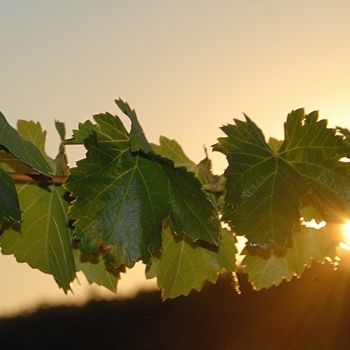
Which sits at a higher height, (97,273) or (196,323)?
(196,323)

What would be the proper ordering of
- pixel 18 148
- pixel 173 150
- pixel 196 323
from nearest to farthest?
pixel 18 148, pixel 173 150, pixel 196 323

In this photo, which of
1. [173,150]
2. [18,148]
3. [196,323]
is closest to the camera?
[18,148]

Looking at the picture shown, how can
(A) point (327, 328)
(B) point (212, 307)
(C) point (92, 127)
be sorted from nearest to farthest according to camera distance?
(C) point (92, 127), (A) point (327, 328), (B) point (212, 307)

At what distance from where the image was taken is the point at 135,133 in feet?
1.61

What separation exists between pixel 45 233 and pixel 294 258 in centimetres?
22

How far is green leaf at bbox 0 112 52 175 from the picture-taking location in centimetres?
44

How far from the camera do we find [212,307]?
15844 mm

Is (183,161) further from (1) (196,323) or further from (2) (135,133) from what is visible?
(1) (196,323)

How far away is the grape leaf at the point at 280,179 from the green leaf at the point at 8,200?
5.7 inches

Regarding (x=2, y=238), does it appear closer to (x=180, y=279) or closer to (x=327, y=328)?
(x=180, y=279)

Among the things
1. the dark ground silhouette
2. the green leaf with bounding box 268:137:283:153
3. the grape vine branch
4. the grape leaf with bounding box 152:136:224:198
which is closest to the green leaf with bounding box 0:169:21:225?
the grape vine branch

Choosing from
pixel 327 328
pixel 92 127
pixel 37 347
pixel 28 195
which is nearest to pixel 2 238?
pixel 28 195

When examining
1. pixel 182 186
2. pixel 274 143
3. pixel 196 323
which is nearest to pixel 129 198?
pixel 182 186

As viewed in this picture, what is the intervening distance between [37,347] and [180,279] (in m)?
17.0
